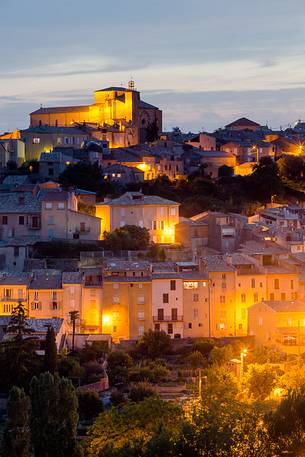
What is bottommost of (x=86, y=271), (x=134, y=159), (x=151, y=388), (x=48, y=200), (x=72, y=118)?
(x=151, y=388)

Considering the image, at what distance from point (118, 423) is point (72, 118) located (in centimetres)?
4122

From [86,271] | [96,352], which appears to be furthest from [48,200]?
[96,352]

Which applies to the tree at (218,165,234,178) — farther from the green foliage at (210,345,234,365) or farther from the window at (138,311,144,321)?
the green foliage at (210,345,234,365)

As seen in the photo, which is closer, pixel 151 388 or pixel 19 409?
pixel 19 409

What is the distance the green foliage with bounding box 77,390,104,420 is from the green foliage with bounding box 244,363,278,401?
373 centimetres

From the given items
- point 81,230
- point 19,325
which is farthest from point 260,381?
point 81,230

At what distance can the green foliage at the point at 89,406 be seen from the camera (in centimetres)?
2564

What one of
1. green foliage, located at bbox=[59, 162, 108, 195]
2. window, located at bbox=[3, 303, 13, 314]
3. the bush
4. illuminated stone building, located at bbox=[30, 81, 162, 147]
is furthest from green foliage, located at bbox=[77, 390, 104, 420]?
illuminated stone building, located at bbox=[30, 81, 162, 147]

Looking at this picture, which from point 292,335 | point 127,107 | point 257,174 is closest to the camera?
point 292,335

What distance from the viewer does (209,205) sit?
44.2 m

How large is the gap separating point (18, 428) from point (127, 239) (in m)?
17.0

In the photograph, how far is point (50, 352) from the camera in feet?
90.3

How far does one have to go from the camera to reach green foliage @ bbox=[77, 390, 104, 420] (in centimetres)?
2564

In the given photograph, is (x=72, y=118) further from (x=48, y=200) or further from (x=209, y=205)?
(x=48, y=200)
